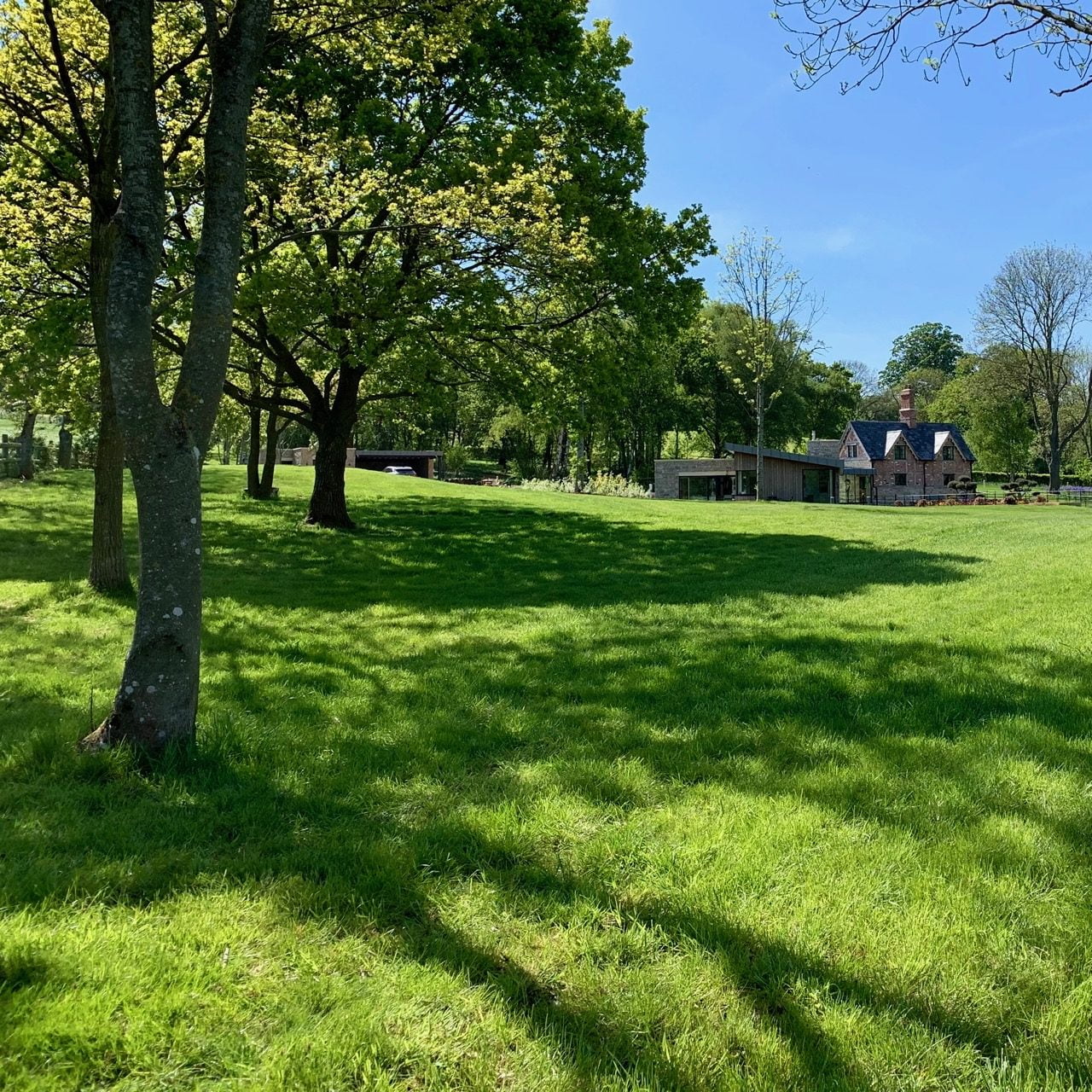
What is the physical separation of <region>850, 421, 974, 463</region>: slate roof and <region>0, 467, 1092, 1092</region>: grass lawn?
51456 millimetres

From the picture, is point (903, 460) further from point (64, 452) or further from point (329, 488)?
point (64, 452)

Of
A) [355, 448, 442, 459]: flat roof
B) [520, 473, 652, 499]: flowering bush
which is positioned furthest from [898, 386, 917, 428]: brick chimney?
[355, 448, 442, 459]: flat roof

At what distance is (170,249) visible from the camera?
12.1 metres

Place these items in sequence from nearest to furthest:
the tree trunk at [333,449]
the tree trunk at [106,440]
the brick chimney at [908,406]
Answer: the tree trunk at [106,440] → the tree trunk at [333,449] → the brick chimney at [908,406]

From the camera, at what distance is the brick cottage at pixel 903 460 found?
54.1 meters

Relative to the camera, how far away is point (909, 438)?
54.9 m

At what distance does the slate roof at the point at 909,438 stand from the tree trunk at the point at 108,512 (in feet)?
178

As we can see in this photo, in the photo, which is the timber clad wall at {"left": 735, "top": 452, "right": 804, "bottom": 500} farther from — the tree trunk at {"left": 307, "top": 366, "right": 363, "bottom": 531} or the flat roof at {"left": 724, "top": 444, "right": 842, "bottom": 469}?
the tree trunk at {"left": 307, "top": 366, "right": 363, "bottom": 531}

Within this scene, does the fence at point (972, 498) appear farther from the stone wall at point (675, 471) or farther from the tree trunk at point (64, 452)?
the tree trunk at point (64, 452)

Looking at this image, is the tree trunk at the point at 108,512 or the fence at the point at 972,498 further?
the fence at the point at 972,498

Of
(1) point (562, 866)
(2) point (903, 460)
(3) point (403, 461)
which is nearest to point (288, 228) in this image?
(1) point (562, 866)

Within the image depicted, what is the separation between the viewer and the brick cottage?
54125 mm

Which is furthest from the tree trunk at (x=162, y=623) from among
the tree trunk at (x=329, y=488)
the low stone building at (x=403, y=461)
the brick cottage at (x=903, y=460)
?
the brick cottage at (x=903, y=460)

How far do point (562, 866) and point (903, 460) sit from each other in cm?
5857
